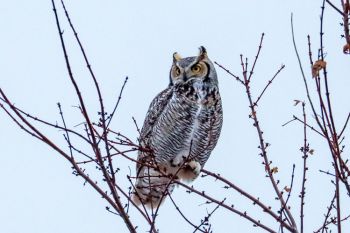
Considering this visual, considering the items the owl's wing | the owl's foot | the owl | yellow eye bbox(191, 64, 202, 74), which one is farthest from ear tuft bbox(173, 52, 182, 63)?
the owl's foot

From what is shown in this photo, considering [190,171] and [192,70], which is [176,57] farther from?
[190,171]

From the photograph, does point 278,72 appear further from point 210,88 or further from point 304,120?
point 210,88

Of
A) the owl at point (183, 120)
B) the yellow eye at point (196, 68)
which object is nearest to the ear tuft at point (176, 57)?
the owl at point (183, 120)

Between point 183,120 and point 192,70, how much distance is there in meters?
0.50

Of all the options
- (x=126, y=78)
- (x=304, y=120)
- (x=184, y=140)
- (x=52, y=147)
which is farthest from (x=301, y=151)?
(x=184, y=140)

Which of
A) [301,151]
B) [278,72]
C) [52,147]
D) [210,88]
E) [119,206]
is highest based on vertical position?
[210,88]

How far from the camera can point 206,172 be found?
147 inches

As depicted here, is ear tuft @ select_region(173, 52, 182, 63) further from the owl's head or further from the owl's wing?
the owl's wing

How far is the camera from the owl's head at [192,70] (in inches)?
227

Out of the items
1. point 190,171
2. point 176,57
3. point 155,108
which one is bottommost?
point 190,171

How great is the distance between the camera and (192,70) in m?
5.83

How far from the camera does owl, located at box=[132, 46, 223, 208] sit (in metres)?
5.53

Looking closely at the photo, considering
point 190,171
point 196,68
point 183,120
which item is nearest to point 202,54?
point 196,68

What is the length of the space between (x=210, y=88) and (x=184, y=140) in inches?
20.1
